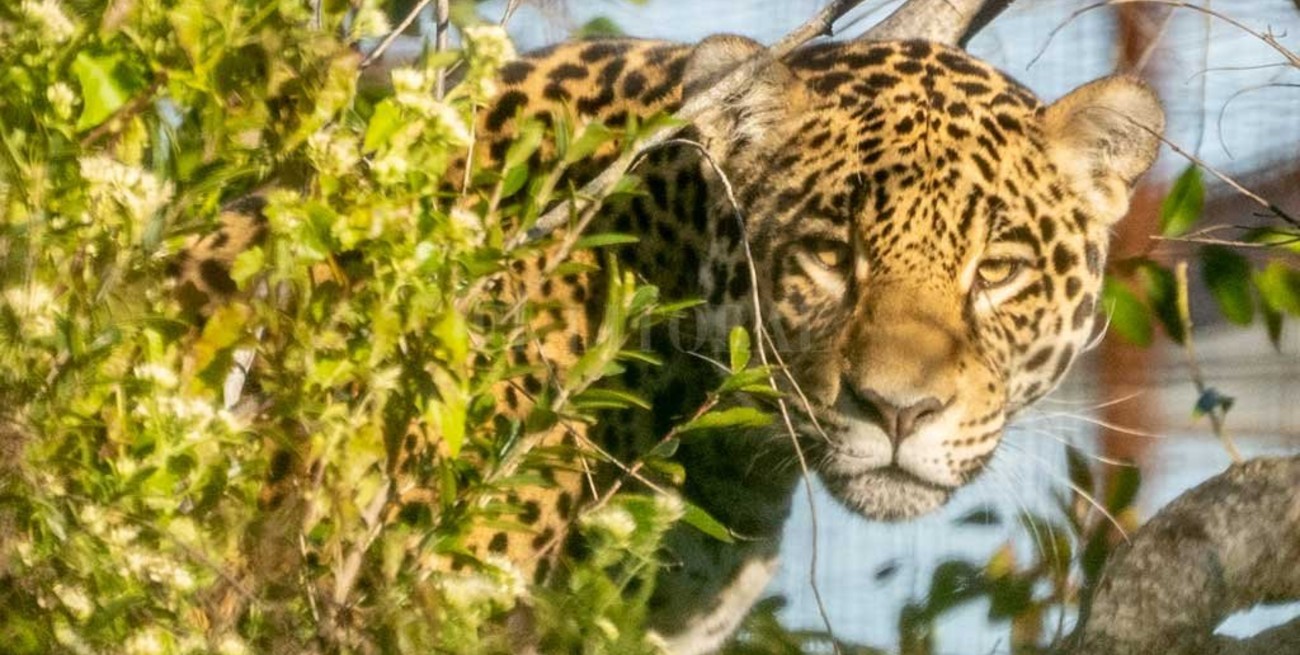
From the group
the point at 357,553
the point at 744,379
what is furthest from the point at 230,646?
the point at 744,379

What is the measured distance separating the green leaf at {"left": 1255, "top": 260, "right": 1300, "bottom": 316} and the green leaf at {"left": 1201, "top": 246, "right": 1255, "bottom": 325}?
0.11 feet

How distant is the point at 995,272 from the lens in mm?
4789

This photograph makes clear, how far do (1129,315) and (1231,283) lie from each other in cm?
28

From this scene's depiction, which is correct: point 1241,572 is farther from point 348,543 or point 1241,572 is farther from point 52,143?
point 52,143

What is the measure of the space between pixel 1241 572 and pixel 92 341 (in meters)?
2.09

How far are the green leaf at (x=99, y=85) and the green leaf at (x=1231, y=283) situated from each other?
2458mm

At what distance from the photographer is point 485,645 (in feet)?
10.3

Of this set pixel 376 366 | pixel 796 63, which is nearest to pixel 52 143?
pixel 376 366

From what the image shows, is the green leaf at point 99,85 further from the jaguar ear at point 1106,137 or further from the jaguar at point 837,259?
the jaguar ear at point 1106,137

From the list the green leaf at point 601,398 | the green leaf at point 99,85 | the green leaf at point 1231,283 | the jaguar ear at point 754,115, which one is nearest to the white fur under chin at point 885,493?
the green leaf at point 1231,283

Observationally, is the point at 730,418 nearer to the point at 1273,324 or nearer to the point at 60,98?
the point at 60,98

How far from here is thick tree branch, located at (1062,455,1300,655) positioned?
3.84 meters

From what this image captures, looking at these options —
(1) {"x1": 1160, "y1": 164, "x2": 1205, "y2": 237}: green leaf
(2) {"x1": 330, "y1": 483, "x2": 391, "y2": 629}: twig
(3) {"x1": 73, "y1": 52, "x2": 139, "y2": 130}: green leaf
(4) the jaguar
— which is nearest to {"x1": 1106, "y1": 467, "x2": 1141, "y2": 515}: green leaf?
(4) the jaguar

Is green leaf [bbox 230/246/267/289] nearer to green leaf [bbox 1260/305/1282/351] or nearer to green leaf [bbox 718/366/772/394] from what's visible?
green leaf [bbox 718/366/772/394]
